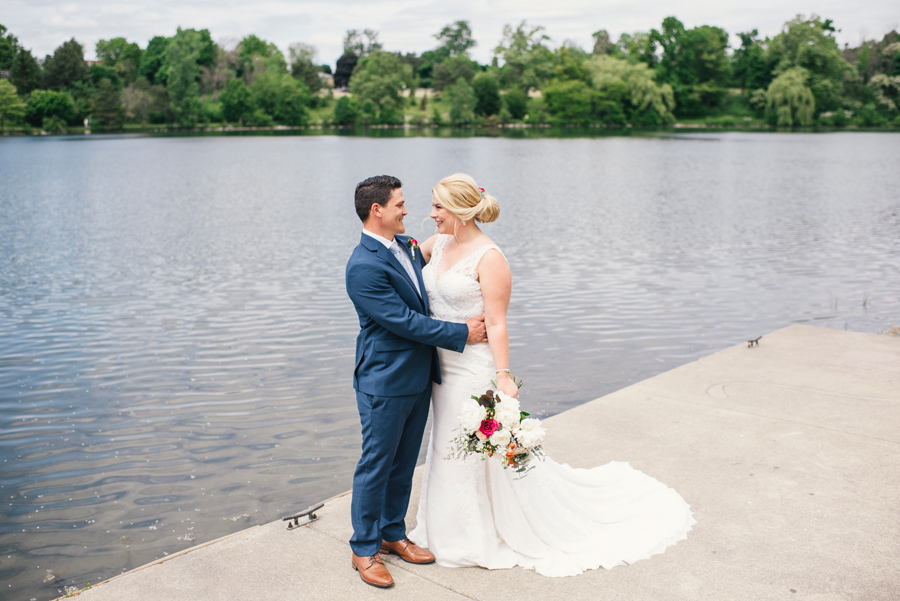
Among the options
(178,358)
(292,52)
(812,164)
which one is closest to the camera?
(178,358)

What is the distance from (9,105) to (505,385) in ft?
365

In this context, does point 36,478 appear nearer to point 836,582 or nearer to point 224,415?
point 224,415

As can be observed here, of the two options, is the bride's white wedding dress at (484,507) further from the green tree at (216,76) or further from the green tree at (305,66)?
the green tree at (305,66)

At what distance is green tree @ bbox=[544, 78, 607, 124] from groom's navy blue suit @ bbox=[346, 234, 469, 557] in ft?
373

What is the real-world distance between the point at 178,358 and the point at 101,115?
108402 millimetres

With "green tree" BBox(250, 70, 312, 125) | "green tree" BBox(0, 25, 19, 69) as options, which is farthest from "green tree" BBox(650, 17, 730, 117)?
"green tree" BBox(0, 25, 19, 69)

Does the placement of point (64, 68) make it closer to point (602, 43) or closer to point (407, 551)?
point (602, 43)

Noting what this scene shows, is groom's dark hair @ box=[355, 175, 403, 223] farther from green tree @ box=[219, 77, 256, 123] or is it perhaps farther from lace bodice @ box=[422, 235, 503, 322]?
green tree @ box=[219, 77, 256, 123]

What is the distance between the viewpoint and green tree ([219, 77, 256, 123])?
381 ft

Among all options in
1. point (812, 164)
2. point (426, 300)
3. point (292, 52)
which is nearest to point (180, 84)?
point (292, 52)

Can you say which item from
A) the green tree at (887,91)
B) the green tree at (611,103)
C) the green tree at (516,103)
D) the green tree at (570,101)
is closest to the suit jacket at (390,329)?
the green tree at (611,103)

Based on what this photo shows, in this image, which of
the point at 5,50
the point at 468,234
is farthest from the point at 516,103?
the point at 468,234

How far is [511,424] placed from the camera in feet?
12.7

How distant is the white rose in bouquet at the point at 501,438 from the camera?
3.85 metres
